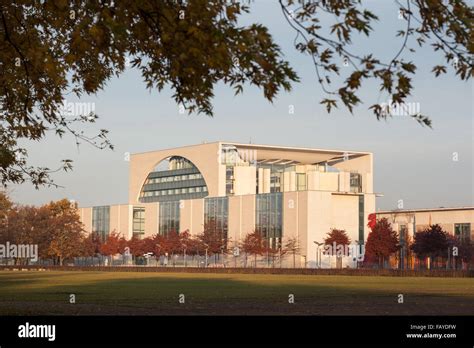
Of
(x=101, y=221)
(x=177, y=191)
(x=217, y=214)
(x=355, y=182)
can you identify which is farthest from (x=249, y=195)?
(x=101, y=221)

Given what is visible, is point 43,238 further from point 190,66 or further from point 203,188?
point 190,66

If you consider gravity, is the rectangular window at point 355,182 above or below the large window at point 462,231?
above

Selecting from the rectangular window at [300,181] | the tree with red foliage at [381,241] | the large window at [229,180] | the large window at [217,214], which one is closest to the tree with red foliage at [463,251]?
the tree with red foliage at [381,241]

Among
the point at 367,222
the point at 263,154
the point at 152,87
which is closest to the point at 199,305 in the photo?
the point at 152,87

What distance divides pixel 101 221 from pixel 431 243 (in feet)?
227

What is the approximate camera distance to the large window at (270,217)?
422 ft

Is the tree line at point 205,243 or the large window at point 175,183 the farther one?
the large window at point 175,183

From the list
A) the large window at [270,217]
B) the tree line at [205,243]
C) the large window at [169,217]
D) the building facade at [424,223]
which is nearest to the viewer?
the tree line at [205,243]

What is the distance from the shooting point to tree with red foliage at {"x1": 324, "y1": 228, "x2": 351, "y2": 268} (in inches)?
4727

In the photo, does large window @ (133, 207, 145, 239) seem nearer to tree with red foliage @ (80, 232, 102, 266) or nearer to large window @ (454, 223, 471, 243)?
tree with red foliage @ (80, 232, 102, 266)

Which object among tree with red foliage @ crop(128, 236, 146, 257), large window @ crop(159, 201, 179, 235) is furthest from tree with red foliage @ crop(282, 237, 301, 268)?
tree with red foliage @ crop(128, 236, 146, 257)

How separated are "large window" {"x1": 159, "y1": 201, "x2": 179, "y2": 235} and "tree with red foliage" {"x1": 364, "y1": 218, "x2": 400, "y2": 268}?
3877cm

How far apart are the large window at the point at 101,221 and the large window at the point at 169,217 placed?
1519 centimetres

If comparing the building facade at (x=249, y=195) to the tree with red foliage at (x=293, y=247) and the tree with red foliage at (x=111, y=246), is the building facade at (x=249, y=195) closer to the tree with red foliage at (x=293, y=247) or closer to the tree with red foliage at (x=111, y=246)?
the tree with red foliage at (x=293, y=247)
